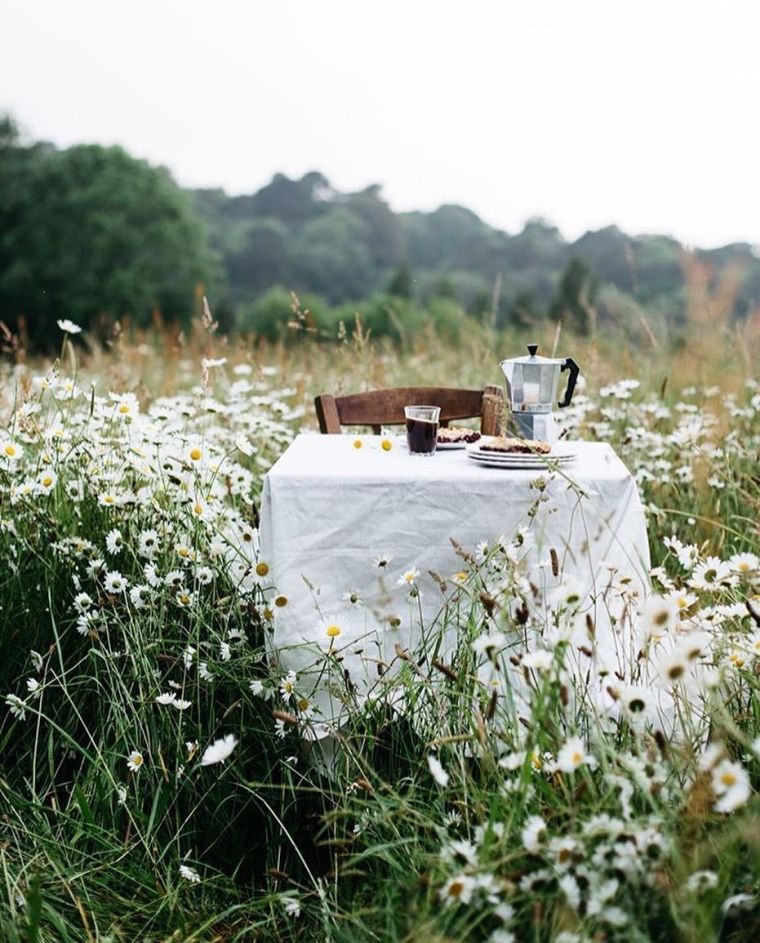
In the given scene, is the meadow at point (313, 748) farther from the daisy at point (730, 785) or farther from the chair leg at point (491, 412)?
the chair leg at point (491, 412)

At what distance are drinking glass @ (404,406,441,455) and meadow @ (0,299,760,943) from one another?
0.42 metres

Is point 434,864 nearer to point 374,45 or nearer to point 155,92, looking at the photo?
point 374,45

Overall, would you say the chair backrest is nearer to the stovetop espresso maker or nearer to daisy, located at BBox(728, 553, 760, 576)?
the stovetop espresso maker

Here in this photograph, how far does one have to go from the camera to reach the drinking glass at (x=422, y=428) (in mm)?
2418

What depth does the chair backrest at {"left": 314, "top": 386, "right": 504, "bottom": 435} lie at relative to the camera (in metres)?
3.07

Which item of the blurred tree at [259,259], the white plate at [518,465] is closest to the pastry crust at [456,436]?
the white plate at [518,465]

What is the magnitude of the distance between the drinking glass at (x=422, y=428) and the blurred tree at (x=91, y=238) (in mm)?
29814

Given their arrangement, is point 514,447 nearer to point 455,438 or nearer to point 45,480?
point 455,438

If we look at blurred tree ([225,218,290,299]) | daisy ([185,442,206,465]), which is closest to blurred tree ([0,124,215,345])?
blurred tree ([225,218,290,299])

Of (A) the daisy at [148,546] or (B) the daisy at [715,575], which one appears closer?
(B) the daisy at [715,575]

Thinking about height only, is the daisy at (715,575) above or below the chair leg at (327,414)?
below

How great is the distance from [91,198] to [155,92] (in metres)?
15.9

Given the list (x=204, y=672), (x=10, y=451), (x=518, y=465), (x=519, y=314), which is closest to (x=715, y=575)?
(x=518, y=465)

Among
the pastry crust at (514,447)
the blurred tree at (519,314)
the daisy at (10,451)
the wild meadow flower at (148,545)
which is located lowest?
the blurred tree at (519,314)
